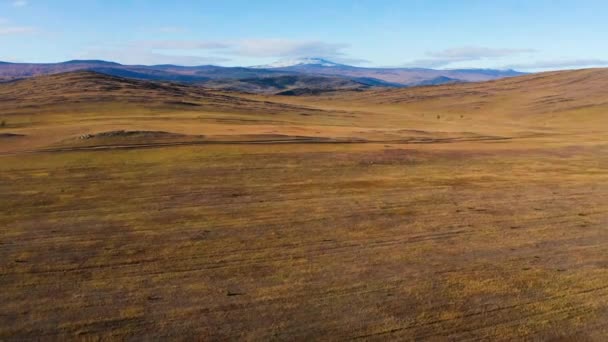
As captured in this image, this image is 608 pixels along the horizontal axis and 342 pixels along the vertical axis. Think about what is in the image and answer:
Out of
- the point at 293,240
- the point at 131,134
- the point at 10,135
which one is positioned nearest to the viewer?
the point at 293,240

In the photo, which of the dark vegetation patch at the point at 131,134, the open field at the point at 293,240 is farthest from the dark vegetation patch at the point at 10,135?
the dark vegetation patch at the point at 131,134

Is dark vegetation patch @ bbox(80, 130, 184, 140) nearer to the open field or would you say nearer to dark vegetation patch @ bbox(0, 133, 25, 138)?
the open field

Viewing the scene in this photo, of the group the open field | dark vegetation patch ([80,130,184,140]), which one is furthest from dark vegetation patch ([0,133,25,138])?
dark vegetation patch ([80,130,184,140])

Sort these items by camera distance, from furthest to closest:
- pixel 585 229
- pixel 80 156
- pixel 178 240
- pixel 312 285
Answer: pixel 80 156, pixel 585 229, pixel 178 240, pixel 312 285

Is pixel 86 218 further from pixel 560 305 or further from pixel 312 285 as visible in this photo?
pixel 560 305

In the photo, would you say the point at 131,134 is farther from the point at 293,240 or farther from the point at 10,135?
the point at 293,240

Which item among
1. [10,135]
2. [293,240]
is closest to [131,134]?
[10,135]

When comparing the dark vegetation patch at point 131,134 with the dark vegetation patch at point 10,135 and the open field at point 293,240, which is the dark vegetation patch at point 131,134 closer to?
the open field at point 293,240

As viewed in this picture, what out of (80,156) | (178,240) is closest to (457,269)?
(178,240)
